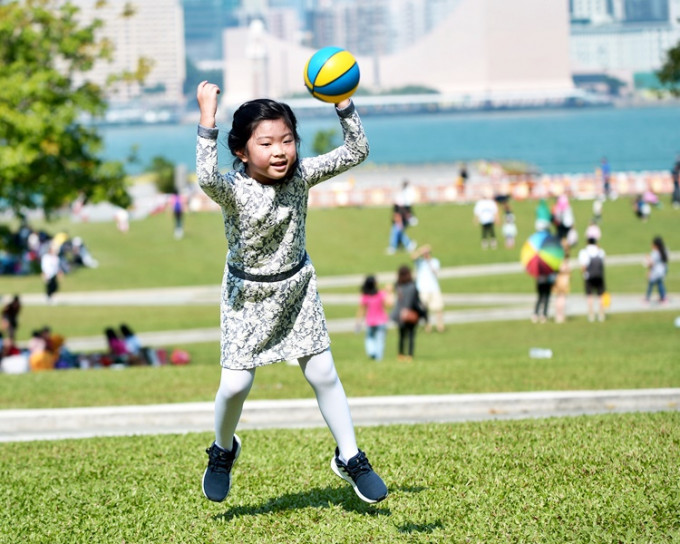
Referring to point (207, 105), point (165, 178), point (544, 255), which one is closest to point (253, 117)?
point (207, 105)

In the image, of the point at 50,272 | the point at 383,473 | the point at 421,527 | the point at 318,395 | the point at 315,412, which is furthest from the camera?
the point at 50,272

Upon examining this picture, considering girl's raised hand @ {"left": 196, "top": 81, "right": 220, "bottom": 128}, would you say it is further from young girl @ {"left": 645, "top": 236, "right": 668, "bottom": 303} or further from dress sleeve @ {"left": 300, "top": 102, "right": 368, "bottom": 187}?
young girl @ {"left": 645, "top": 236, "right": 668, "bottom": 303}

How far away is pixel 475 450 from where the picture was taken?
5.73 meters

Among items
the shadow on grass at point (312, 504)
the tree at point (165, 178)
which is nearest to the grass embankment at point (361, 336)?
the shadow on grass at point (312, 504)

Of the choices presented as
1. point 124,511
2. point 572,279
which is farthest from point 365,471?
point 572,279

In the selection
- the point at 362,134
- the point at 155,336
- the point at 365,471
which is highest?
the point at 362,134

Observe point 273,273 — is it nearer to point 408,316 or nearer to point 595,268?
point 408,316

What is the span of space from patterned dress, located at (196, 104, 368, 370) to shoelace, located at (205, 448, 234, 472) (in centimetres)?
41

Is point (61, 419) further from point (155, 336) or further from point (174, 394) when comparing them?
point (155, 336)

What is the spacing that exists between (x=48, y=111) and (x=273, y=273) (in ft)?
37.7

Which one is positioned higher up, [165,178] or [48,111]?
[48,111]

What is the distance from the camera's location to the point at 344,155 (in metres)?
4.79

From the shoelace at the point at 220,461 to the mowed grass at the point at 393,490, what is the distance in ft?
0.68

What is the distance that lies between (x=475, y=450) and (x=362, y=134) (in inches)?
70.6
